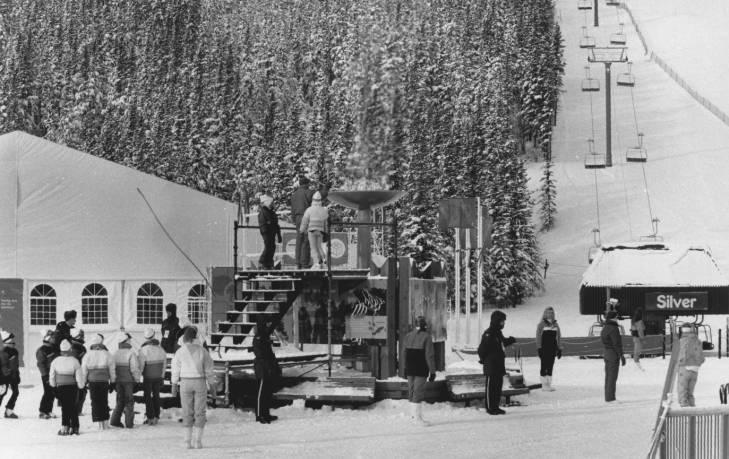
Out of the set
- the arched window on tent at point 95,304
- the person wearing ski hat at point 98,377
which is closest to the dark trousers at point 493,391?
the person wearing ski hat at point 98,377

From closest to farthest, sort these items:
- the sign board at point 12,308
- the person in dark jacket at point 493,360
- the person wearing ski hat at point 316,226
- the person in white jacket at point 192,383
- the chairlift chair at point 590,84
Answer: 1. the person in white jacket at point 192,383
2. the person in dark jacket at point 493,360
3. the person wearing ski hat at point 316,226
4. the sign board at point 12,308
5. the chairlift chair at point 590,84

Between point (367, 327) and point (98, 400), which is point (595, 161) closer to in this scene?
point (367, 327)

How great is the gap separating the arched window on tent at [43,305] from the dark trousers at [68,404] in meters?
10.9

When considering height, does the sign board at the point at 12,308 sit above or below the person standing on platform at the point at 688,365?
above

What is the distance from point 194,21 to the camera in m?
118

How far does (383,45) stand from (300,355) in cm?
507

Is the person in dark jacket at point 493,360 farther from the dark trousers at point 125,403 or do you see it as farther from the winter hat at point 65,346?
the winter hat at point 65,346

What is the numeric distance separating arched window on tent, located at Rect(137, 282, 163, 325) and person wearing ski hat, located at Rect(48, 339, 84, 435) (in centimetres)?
1133

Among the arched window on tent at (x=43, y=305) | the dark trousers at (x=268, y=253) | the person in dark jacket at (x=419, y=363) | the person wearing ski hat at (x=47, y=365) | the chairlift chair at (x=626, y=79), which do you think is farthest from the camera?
the chairlift chair at (x=626, y=79)

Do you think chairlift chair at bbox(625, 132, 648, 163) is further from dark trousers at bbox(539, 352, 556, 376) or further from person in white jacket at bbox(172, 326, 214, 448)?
person in white jacket at bbox(172, 326, 214, 448)

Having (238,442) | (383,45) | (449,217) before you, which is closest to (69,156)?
(449,217)

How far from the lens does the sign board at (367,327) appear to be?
67.5 feet

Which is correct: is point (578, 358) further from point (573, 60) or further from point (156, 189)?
point (573, 60)

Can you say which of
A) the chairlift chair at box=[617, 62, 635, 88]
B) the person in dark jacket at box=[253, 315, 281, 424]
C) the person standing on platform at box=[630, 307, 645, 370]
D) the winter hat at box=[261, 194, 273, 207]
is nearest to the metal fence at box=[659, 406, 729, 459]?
the person in dark jacket at box=[253, 315, 281, 424]
